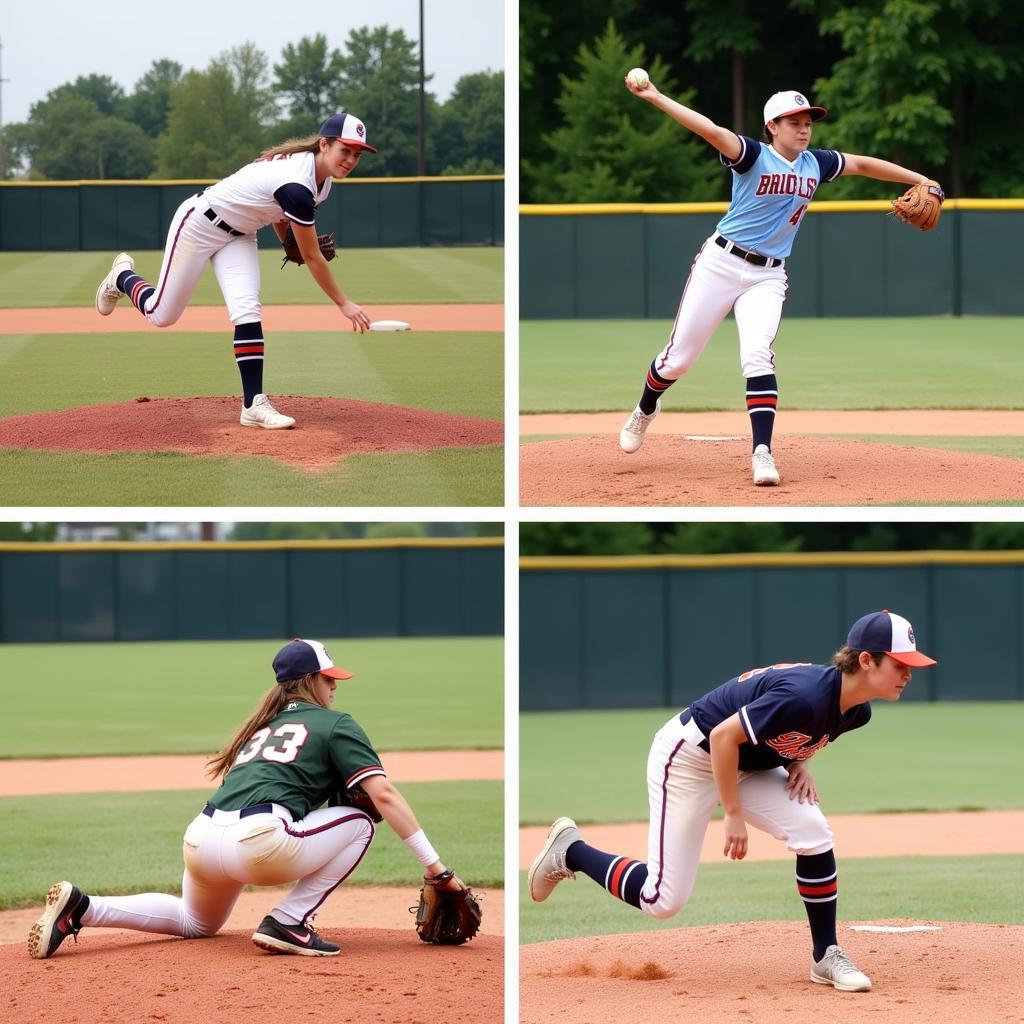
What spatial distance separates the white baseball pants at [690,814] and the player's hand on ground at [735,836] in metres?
0.27

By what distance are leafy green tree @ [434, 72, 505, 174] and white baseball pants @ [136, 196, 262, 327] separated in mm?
19286

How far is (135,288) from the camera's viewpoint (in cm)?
591

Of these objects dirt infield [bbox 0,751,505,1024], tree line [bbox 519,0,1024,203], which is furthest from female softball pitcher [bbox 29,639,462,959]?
tree line [bbox 519,0,1024,203]

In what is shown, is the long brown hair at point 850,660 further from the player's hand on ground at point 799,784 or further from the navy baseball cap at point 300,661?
the navy baseball cap at point 300,661

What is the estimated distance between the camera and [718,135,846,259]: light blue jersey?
206 inches

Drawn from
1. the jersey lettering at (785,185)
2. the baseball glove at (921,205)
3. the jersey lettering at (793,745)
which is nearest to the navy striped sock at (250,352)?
the jersey lettering at (785,185)

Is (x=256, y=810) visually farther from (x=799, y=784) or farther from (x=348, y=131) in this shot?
(x=348, y=131)

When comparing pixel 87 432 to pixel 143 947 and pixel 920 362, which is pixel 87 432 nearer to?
pixel 143 947

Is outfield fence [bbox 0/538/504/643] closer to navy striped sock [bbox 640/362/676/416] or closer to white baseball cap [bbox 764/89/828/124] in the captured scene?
navy striped sock [bbox 640/362/676/416]

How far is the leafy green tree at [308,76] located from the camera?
2667 cm

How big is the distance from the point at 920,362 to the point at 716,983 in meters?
8.56

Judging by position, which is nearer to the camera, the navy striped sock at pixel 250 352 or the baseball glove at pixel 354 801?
the baseball glove at pixel 354 801

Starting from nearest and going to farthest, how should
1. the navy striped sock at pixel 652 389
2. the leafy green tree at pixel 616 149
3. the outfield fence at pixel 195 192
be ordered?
the navy striped sock at pixel 652 389, the outfield fence at pixel 195 192, the leafy green tree at pixel 616 149

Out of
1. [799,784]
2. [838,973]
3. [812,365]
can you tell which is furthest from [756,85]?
[838,973]
